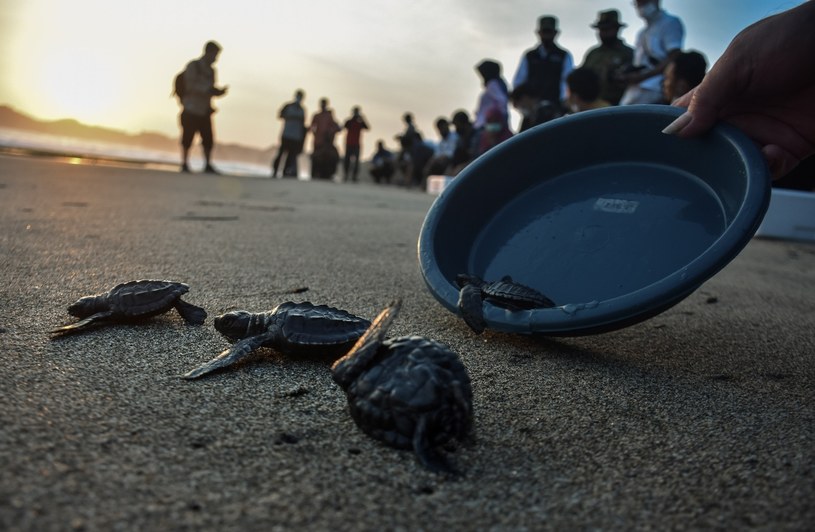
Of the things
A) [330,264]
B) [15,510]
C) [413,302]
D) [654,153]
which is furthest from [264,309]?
[654,153]

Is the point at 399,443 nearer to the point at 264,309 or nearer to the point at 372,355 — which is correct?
the point at 372,355

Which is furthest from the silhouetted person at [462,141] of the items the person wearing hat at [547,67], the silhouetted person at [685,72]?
the silhouetted person at [685,72]

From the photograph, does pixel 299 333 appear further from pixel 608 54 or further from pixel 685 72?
pixel 608 54

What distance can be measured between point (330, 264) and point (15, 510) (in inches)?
79.5

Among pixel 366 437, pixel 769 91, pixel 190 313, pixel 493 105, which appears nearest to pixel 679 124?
pixel 769 91

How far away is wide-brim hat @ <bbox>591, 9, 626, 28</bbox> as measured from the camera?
6.64 m

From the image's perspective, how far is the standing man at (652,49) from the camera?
5555 mm

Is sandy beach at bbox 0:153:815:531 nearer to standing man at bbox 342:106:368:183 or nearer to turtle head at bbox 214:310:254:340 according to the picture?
turtle head at bbox 214:310:254:340

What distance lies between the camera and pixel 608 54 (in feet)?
22.3

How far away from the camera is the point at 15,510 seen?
2.49 ft

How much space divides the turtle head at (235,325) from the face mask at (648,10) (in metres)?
5.58

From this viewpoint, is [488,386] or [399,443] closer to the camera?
[399,443]

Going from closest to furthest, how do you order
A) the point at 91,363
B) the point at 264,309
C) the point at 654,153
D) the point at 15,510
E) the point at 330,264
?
1. the point at 15,510
2. the point at 91,363
3. the point at 264,309
4. the point at 654,153
5. the point at 330,264

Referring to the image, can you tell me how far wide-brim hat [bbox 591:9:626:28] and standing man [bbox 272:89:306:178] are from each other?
8651 mm
